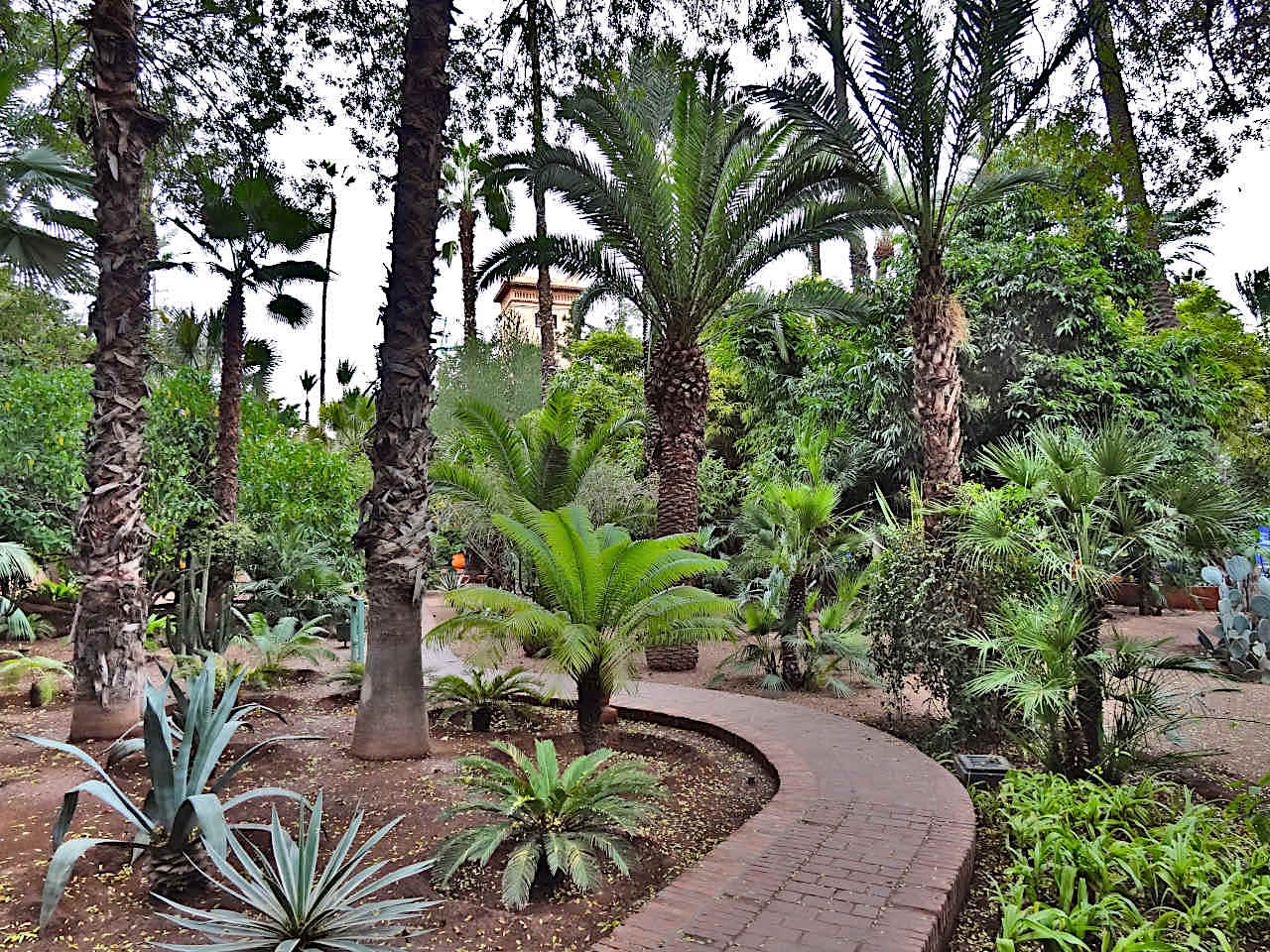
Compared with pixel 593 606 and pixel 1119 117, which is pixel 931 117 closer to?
pixel 1119 117

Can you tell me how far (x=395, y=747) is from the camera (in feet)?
17.9

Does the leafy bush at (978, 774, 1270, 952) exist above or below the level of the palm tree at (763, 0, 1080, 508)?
below

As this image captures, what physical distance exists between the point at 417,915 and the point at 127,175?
596 centimetres

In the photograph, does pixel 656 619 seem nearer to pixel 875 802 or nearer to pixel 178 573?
pixel 875 802

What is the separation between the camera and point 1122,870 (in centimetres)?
396

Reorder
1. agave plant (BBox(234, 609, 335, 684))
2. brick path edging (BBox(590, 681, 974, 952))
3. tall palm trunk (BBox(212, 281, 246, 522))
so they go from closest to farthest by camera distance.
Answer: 1. brick path edging (BBox(590, 681, 974, 952))
2. agave plant (BBox(234, 609, 335, 684))
3. tall palm trunk (BBox(212, 281, 246, 522))

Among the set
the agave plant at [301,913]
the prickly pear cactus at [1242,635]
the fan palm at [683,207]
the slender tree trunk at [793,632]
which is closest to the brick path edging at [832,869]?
the agave plant at [301,913]

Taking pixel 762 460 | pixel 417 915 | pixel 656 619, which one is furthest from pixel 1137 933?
pixel 762 460

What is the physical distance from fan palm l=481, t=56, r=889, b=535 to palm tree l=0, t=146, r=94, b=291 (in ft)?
19.5

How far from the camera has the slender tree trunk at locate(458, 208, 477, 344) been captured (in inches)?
975

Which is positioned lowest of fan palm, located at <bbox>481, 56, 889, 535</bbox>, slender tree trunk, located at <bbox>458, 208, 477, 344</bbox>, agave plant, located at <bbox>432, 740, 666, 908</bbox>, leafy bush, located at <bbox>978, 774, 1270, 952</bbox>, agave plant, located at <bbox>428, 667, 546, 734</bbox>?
leafy bush, located at <bbox>978, 774, 1270, 952</bbox>

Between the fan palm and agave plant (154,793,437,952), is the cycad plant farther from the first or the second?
agave plant (154,793,437,952)

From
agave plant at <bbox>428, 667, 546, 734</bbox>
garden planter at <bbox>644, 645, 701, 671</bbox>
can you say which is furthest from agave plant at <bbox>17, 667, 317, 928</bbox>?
garden planter at <bbox>644, 645, 701, 671</bbox>

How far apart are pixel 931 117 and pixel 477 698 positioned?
6768mm
